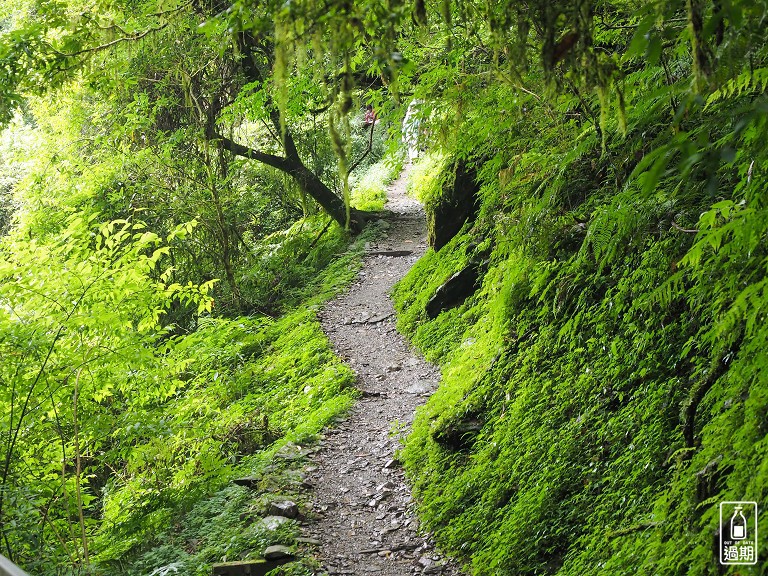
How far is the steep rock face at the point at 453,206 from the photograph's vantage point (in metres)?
10.7

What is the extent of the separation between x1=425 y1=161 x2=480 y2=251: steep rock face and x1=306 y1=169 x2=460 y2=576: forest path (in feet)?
5.51

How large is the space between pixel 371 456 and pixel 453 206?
5139mm

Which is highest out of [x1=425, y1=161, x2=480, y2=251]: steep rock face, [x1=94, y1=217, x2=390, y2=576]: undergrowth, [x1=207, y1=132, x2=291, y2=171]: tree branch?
[x1=207, y1=132, x2=291, y2=171]: tree branch

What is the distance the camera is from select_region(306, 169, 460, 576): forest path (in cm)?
562

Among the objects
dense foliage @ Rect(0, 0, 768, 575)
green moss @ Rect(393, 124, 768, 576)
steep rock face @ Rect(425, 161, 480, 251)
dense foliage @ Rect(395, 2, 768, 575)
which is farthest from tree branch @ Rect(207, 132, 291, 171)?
green moss @ Rect(393, 124, 768, 576)

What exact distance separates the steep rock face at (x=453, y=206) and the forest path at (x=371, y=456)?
1.68 meters

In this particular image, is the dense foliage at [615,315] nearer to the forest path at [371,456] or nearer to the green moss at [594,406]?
the green moss at [594,406]

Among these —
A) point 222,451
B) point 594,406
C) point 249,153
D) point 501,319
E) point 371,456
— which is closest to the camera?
point 594,406

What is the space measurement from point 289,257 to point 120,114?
4976 mm

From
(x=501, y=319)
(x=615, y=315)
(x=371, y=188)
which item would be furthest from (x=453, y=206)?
(x=371, y=188)

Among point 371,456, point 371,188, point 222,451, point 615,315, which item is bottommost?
point 222,451

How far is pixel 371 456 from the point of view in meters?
7.46

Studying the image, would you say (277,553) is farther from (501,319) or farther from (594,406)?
(501,319)

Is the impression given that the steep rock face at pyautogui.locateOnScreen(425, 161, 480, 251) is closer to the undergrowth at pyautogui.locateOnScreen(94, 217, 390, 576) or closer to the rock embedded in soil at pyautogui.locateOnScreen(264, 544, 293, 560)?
the undergrowth at pyautogui.locateOnScreen(94, 217, 390, 576)
